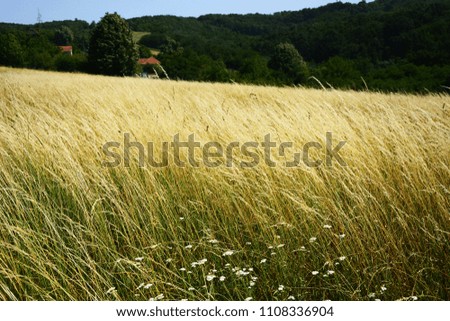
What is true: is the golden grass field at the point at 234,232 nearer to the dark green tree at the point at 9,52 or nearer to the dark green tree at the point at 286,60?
the dark green tree at the point at 286,60

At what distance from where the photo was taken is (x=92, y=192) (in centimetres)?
250

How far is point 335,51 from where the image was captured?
58.7 metres

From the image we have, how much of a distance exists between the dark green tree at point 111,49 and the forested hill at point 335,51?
4750mm

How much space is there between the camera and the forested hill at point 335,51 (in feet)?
101

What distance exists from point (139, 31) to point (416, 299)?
12046 cm

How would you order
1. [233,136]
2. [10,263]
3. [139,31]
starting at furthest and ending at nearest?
1. [139,31]
2. [233,136]
3. [10,263]

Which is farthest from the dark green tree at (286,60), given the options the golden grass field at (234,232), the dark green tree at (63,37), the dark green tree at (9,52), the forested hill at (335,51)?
the dark green tree at (63,37)

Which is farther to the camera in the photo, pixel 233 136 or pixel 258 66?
pixel 258 66

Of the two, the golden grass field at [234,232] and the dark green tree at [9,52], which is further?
the dark green tree at [9,52]

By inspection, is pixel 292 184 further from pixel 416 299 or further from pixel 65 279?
pixel 65 279

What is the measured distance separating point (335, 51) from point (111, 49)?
116 feet

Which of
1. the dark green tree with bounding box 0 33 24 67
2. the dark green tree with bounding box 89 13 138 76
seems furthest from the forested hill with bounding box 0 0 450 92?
the dark green tree with bounding box 89 13 138 76
